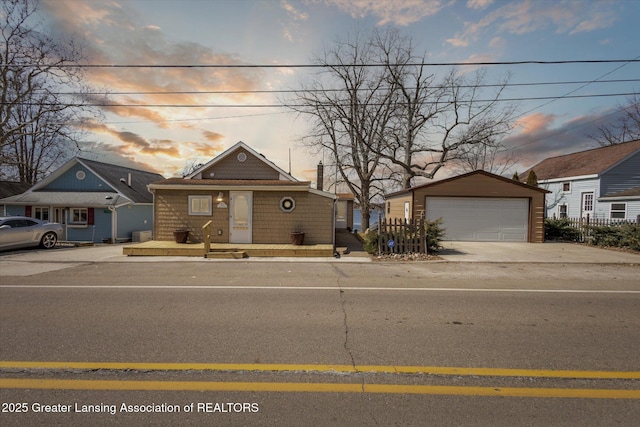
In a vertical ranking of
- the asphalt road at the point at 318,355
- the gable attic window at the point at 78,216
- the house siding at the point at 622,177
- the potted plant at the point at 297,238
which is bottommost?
the asphalt road at the point at 318,355

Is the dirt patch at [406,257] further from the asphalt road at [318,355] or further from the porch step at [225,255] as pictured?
the porch step at [225,255]

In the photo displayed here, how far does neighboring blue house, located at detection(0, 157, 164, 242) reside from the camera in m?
19.8

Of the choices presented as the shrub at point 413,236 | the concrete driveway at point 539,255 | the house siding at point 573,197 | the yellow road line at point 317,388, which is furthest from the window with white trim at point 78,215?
the house siding at point 573,197

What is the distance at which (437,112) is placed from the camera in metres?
27.0

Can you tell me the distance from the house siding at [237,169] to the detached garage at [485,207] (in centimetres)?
886

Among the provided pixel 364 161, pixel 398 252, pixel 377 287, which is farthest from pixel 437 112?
pixel 377 287

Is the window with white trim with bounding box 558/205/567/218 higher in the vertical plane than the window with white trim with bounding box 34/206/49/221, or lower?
higher

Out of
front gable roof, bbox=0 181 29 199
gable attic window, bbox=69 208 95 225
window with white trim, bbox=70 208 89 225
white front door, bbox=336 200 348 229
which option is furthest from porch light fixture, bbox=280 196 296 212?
front gable roof, bbox=0 181 29 199

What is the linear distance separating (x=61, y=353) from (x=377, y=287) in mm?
5630

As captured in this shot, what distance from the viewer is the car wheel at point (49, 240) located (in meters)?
14.9

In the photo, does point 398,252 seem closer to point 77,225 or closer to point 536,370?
point 536,370

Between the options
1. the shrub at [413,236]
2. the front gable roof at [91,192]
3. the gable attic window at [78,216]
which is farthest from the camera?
the gable attic window at [78,216]

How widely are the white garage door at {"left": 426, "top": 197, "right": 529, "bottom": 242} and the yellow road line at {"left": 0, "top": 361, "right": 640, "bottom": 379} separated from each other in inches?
A: 584

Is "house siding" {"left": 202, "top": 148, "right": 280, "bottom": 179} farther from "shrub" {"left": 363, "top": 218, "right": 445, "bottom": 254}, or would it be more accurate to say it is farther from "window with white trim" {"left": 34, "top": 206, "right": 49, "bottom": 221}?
"window with white trim" {"left": 34, "top": 206, "right": 49, "bottom": 221}
